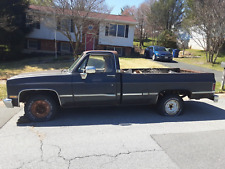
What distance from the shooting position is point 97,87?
15.7 feet

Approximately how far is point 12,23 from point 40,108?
1532cm

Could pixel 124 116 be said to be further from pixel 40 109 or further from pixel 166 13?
pixel 166 13

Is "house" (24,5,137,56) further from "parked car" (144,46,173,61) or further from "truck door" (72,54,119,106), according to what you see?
"truck door" (72,54,119,106)

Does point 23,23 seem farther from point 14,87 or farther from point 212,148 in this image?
point 212,148

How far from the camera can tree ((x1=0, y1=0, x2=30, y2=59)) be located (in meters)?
16.0

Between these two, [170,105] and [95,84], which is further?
[170,105]

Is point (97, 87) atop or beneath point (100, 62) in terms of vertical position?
beneath

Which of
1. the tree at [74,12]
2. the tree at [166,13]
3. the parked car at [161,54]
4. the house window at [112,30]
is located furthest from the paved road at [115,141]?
the tree at [166,13]

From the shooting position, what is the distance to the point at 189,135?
416cm

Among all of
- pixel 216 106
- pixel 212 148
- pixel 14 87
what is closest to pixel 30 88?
pixel 14 87

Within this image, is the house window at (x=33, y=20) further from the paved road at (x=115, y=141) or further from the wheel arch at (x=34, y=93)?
the wheel arch at (x=34, y=93)

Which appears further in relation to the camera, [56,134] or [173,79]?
[173,79]

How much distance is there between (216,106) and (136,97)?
323 cm

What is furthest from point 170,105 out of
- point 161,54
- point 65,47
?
point 65,47
